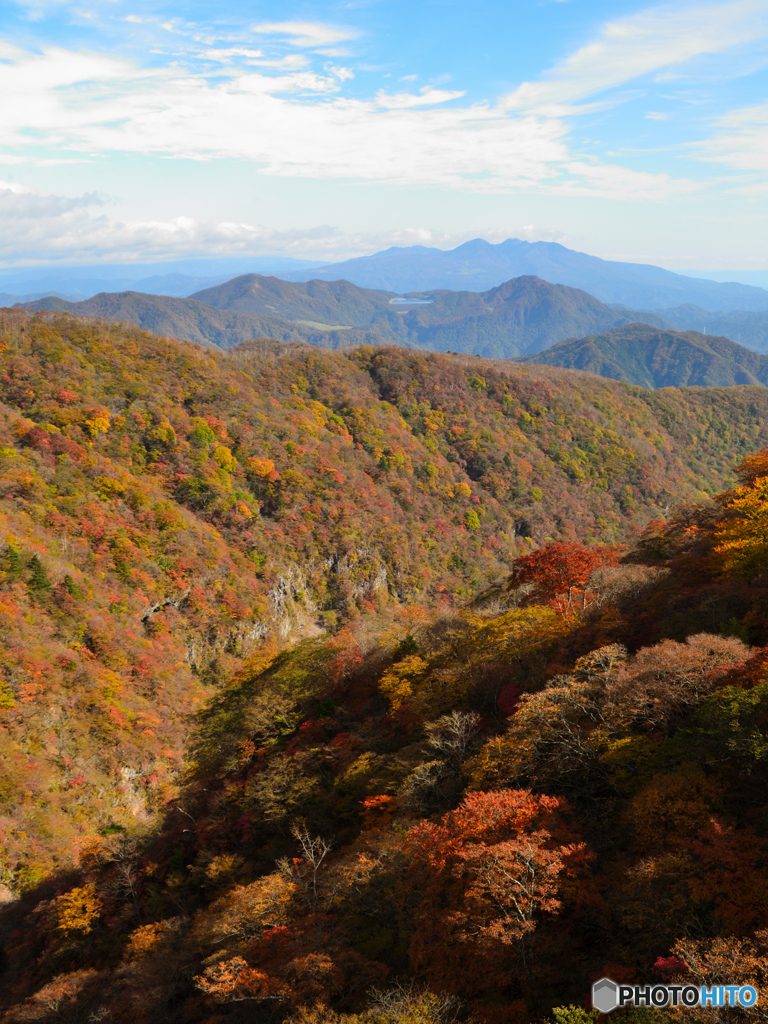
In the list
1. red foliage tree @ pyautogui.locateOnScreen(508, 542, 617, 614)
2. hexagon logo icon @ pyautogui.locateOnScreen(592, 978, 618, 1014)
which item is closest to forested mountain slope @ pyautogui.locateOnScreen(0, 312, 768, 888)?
red foliage tree @ pyautogui.locateOnScreen(508, 542, 617, 614)

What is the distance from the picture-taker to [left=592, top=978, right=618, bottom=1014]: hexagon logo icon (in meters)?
12.1

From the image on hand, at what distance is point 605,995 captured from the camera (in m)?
12.5

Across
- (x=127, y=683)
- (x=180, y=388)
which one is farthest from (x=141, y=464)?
(x=127, y=683)

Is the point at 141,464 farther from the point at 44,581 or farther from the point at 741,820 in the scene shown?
the point at 741,820

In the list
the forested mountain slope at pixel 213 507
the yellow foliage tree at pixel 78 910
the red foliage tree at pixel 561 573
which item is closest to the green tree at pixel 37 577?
the forested mountain slope at pixel 213 507

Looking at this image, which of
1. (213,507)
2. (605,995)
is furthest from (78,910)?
(213,507)

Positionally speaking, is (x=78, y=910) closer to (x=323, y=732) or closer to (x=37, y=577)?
(x=323, y=732)

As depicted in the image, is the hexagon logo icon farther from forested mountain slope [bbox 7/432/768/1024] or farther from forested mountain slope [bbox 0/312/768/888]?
forested mountain slope [bbox 0/312/768/888]

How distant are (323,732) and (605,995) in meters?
26.0

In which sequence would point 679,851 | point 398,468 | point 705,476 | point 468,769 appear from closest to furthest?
point 679,851 < point 468,769 < point 398,468 < point 705,476

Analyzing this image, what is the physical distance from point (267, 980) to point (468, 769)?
32.7 feet

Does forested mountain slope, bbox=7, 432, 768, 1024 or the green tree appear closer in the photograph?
forested mountain slope, bbox=7, 432, 768, 1024

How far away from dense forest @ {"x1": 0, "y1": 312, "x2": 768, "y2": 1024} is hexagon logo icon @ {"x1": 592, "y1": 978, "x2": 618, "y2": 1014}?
3.38 feet

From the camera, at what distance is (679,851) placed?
1484cm
